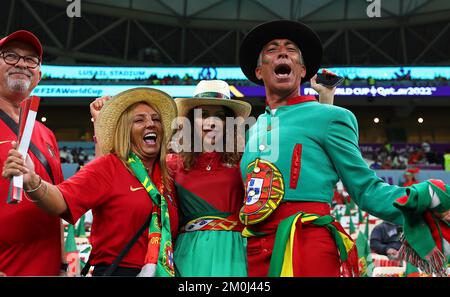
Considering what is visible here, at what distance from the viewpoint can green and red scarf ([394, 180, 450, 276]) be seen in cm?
169

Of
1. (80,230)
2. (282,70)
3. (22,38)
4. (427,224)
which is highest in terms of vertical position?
(22,38)

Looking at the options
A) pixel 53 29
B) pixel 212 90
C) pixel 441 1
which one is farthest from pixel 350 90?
pixel 212 90

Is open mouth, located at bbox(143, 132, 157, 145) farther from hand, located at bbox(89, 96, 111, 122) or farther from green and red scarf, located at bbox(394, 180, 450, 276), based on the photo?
green and red scarf, located at bbox(394, 180, 450, 276)

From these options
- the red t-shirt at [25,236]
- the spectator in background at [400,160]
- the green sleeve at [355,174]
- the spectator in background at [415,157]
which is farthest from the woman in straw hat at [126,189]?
the spectator in background at [415,157]

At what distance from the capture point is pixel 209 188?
243cm

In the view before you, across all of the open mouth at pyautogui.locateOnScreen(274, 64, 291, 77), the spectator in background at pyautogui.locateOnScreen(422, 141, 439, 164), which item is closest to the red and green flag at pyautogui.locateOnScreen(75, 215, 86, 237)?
the open mouth at pyautogui.locateOnScreen(274, 64, 291, 77)

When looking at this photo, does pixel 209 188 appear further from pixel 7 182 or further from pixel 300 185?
pixel 7 182

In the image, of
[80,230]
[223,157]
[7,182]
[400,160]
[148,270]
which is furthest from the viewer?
[400,160]

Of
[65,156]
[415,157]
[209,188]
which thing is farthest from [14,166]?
[415,157]

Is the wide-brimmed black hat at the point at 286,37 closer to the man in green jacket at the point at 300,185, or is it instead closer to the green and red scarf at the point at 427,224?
the man in green jacket at the point at 300,185

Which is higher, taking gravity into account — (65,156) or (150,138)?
(65,156)

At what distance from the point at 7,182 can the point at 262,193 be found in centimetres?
119

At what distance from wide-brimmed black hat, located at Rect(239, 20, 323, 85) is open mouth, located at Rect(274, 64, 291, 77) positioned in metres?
0.18

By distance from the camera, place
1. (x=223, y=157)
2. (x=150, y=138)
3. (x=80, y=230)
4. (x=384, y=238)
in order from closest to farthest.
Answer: (x=150, y=138) → (x=223, y=157) → (x=384, y=238) → (x=80, y=230)
